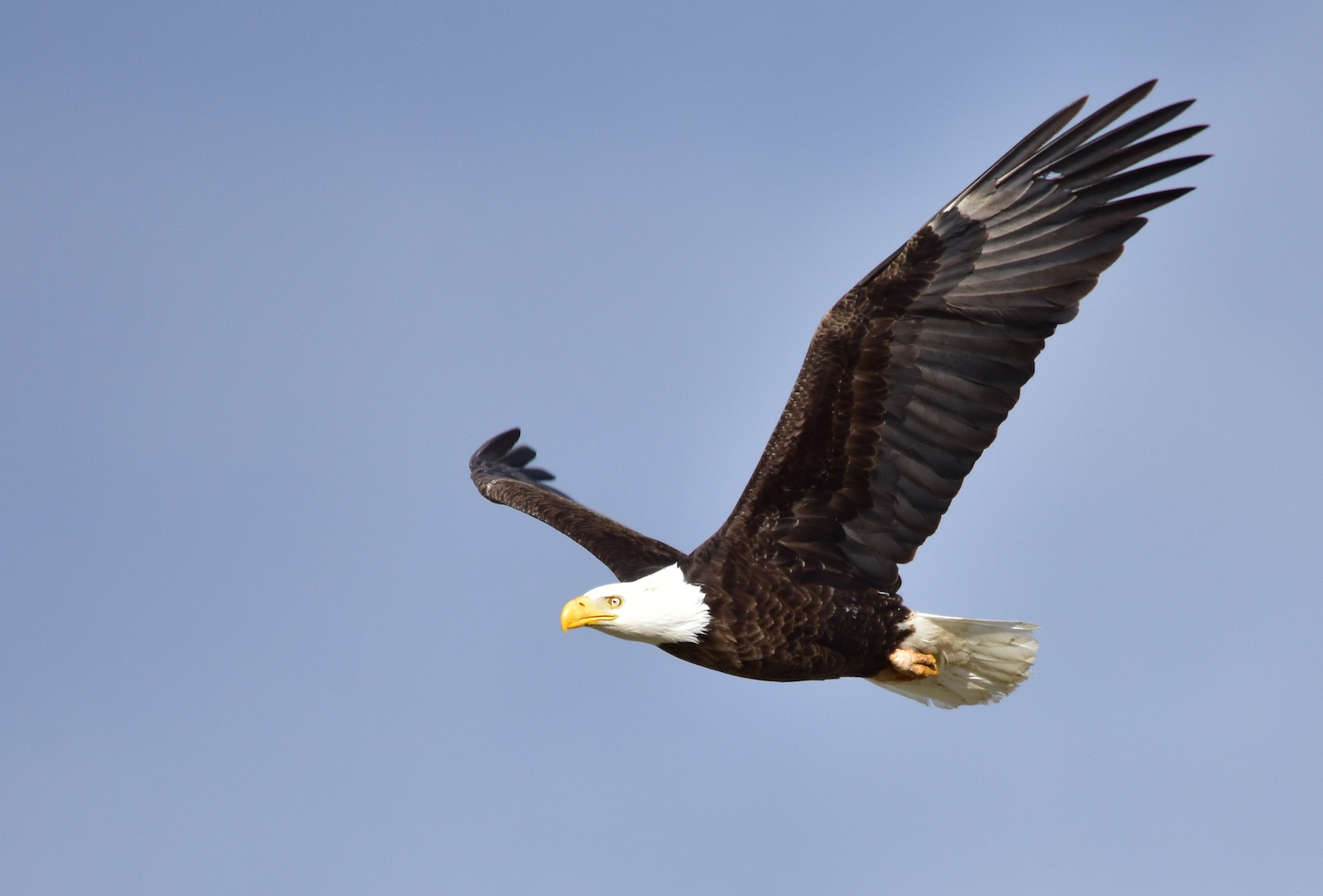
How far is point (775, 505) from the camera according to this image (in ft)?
29.9

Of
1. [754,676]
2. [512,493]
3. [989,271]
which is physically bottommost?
[754,676]

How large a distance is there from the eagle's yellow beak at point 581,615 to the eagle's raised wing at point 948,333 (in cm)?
67

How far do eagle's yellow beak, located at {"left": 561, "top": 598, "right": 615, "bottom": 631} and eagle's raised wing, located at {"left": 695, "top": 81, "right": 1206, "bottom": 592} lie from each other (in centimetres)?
67

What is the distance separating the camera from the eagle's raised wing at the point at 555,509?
10055 mm

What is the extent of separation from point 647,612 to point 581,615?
350 millimetres

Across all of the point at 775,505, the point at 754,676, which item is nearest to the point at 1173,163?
the point at 775,505

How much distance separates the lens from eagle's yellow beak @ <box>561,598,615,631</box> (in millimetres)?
8961

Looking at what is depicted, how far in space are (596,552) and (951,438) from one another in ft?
7.97

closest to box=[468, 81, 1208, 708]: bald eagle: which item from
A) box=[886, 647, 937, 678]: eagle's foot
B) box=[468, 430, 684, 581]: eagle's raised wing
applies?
box=[886, 647, 937, 678]: eagle's foot

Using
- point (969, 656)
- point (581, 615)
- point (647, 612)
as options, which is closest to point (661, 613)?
point (647, 612)

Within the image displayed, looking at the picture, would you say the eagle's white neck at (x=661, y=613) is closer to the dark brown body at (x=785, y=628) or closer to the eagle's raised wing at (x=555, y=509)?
the dark brown body at (x=785, y=628)

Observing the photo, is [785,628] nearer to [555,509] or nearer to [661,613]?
[661,613]

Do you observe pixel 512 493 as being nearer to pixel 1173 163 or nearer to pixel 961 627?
pixel 961 627

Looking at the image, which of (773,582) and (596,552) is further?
(596,552)
